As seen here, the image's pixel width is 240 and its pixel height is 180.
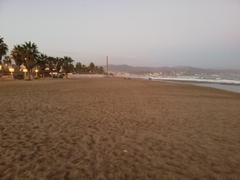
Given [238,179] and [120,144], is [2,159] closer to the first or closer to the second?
[120,144]

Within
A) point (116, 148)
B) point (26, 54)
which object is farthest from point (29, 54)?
point (116, 148)

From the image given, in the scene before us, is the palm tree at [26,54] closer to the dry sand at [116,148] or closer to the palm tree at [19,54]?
the palm tree at [19,54]

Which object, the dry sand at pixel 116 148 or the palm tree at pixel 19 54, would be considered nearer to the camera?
the dry sand at pixel 116 148

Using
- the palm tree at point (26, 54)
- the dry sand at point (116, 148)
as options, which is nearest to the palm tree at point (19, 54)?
the palm tree at point (26, 54)

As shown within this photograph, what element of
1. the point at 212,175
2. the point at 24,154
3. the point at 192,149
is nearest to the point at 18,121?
the point at 24,154

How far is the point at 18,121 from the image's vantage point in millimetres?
8984

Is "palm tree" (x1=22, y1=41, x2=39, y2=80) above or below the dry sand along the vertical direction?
above

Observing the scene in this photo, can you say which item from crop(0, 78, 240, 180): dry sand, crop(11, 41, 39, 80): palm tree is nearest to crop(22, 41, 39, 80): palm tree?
crop(11, 41, 39, 80): palm tree

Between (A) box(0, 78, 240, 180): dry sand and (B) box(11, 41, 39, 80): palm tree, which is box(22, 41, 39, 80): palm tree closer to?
(B) box(11, 41, 39, 80): palm tree

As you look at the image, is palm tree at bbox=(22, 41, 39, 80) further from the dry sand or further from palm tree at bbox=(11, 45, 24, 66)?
the dry sand

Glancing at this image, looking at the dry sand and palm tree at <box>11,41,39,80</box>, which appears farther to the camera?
palm tree at <box>11,41,39,80</box>

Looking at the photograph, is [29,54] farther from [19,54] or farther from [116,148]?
[116,148]

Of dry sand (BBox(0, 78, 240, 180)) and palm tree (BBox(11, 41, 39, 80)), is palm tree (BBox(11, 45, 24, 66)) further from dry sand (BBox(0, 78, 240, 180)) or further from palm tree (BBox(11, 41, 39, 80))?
dry sand (BBox(0, 78, 240, 180))

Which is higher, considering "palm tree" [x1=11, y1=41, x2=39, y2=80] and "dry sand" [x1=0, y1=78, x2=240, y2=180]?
"palm tree" [x1=11, y1=41, x2=39, y2=80]
